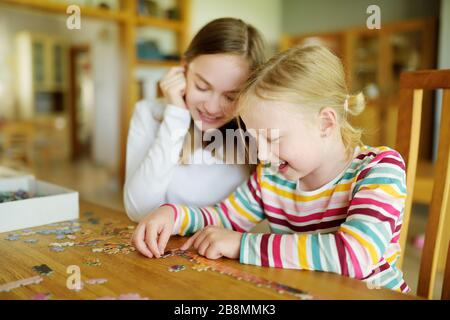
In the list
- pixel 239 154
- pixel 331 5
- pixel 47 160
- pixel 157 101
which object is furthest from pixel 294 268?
pixel 47 160

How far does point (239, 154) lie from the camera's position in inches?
53.8

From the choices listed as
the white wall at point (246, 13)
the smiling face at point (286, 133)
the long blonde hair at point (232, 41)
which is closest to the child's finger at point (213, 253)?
the smiling face at point (286, 133)

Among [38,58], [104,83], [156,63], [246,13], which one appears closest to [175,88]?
[156,63]

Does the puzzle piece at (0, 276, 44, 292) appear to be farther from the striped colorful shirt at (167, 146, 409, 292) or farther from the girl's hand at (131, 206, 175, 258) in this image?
the striped colorful shirt at (167, 146, 409, 292)

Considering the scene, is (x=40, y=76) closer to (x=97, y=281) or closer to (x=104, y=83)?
(x=104, y=83)

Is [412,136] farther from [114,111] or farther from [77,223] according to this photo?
[114,111]

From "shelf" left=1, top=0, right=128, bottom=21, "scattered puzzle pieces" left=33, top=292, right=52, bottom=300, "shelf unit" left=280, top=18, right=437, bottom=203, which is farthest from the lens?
"shelf unit" left=280, top=18, right=437, bottom=203

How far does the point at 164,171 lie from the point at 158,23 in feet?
12.7

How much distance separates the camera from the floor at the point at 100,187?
2818 mm

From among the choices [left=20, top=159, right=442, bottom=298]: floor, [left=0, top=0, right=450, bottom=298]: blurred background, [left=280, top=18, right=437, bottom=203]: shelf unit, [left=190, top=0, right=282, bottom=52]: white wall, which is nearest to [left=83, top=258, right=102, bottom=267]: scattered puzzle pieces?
[left=20, top=159, right=442, bottom=298]: floor

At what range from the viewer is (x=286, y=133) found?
3.05 feet

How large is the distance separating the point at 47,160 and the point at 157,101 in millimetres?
6284

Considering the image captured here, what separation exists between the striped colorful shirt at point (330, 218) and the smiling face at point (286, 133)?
9 cm

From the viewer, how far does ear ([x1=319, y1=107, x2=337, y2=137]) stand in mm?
958
